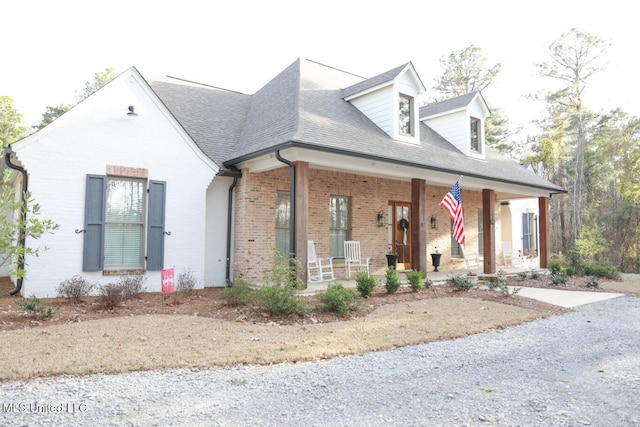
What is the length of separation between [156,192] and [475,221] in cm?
1189

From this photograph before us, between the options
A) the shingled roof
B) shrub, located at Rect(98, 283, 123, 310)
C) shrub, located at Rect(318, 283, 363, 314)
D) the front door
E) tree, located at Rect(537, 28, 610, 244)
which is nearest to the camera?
shrub, located at Rect(318, 283, 363, 314)

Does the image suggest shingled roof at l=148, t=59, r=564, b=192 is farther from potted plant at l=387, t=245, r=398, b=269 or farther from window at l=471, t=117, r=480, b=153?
potted plant at l=387, t=245, r=398, b=269

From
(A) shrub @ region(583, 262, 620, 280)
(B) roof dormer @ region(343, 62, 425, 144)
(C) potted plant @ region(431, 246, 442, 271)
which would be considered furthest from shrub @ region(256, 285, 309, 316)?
(A) shrub @ region(583, 262, 620, 280)

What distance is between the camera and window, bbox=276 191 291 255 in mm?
10344

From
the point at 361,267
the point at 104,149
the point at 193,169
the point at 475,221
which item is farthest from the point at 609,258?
the point at 104,149

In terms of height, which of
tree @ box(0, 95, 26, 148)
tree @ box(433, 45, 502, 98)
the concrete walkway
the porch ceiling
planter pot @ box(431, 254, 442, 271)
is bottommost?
the concrete walkway

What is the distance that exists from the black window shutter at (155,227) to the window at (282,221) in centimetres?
286

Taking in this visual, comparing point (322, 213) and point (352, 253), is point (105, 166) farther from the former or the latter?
point (352, 253)

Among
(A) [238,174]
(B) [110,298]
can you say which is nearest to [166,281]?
(B) [110,298]

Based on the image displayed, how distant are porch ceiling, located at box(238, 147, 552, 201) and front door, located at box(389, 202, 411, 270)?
1804mm

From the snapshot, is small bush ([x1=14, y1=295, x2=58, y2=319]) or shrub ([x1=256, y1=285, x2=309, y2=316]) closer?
small bush ([x1=14, y1=295, x2=58, y2=319])

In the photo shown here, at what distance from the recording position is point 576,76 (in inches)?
915

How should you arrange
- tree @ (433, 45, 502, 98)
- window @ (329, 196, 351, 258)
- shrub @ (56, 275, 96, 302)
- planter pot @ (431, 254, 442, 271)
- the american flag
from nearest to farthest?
1. shrub @ (56, 275, 96, 302)
2. the american flag
3. window @ (329, 196, 351, 258)
4. planter pot @ (431, 254, 442, 271)
5. tree @ (433, 45, 502, 98)

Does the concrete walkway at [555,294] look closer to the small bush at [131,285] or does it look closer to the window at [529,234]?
the small bush at [131,285]
